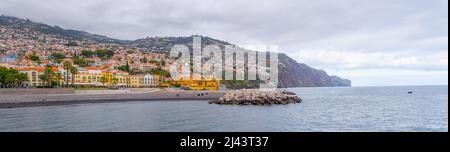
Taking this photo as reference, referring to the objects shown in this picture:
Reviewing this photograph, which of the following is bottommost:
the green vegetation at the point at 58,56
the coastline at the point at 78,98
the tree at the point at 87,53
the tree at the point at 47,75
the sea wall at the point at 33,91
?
the coastline at the point at 78,98

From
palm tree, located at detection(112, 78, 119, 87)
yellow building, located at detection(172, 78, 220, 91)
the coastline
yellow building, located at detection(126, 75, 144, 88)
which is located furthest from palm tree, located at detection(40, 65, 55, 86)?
yellow building, located at detection(172, 78, 220, 91)

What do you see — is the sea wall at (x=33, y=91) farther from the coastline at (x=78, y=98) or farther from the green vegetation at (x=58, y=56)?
the green vegetation at (x=58, y=56)

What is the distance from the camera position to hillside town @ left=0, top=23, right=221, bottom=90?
208ft

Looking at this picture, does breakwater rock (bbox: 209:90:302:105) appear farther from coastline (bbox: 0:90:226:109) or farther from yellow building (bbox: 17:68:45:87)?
yellow building (bbox: 17:68:45:87)

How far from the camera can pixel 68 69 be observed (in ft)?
210

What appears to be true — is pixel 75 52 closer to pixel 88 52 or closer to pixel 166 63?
pixel 88 52

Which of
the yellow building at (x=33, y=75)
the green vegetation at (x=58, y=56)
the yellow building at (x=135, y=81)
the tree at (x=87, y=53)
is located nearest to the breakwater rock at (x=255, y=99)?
the yellow building at (x=33, y=75)

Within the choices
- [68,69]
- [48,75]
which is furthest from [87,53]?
[48,75]

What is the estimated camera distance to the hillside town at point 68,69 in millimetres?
63469

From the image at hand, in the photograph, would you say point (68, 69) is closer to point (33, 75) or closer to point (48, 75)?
point (48, 75)
